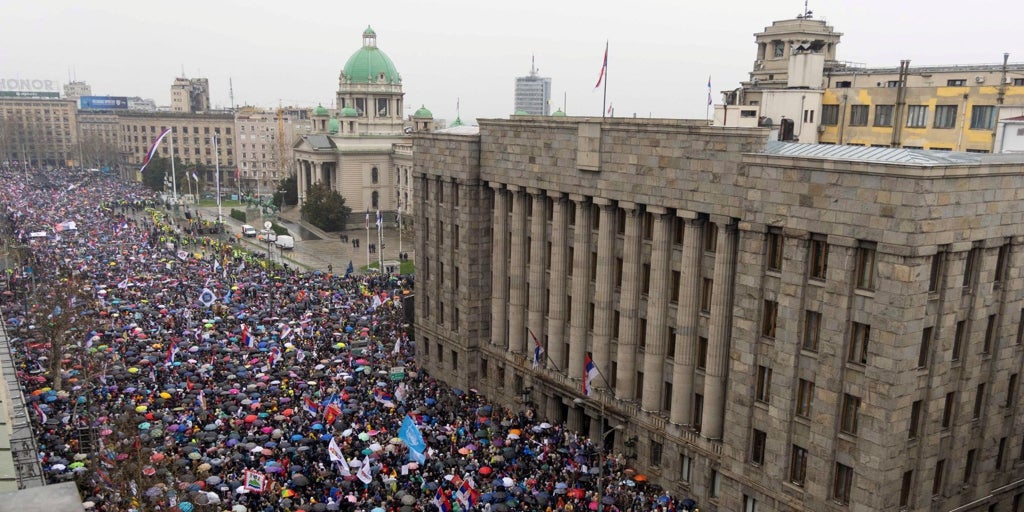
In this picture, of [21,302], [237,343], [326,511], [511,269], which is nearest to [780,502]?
[326,511]

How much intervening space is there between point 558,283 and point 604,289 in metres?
4.26

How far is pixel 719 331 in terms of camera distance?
3784cm

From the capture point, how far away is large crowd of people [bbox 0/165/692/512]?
38.1 meters

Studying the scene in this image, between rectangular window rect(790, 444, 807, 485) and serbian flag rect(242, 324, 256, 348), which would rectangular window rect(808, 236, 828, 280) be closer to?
rectangular window rect(790, 444, 807, 485)

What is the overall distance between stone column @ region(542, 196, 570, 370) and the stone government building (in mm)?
102

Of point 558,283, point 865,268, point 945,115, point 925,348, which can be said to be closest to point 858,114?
point 945,115

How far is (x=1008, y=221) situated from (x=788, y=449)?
1268cm

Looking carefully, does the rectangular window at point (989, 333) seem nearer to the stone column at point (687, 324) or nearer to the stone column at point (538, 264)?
the stone column at point (687, 324)

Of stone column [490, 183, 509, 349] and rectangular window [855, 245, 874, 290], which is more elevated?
rectangular window [855, 245, 874, 290]

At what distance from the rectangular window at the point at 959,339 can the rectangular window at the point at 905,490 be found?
5.03 m

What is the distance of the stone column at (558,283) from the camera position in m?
47.3

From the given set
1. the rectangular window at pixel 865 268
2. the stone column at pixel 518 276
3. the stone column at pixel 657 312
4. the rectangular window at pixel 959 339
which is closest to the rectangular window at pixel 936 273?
the rectangular window at pixel 865 268

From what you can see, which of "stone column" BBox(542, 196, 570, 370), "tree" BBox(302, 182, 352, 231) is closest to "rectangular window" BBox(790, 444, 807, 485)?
"stone column" BBox(542, 196, 570, 370)

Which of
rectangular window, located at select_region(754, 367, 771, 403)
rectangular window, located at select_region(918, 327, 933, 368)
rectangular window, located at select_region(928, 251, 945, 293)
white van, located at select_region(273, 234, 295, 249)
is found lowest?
white van, located at select_region(273, 234, 295, 249)
